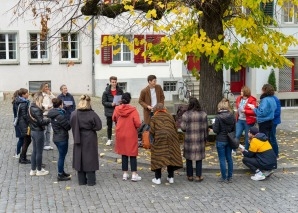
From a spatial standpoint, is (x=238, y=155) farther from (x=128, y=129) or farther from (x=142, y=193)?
(x=142, y=193)

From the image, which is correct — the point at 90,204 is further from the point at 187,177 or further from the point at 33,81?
the point at 33,81

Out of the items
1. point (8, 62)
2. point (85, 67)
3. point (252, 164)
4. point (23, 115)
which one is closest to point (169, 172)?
point (252, 164)

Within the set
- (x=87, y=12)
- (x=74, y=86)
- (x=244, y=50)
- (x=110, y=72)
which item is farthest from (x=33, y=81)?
(x=244, y=50)

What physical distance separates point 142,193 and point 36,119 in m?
2.65

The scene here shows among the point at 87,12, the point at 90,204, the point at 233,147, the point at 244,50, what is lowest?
the point at 90,204

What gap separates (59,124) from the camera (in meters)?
11.0

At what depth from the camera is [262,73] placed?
27656mm

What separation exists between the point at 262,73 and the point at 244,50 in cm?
1411

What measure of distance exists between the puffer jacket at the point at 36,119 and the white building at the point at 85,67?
1457 cm

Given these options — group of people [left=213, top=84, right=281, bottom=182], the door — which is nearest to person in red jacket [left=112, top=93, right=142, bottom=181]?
group of people [left=213, top=84, right=281, bottom=182]

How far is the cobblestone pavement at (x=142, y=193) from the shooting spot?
948 cm

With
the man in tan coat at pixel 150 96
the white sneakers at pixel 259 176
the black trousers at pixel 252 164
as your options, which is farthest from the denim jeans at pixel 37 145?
the white sneakers at pixel 259 176

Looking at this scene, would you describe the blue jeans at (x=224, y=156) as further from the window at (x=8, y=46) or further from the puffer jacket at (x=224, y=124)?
the window at (x=8, y=46)

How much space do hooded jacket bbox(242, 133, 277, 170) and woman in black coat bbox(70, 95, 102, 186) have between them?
10.3 feet
